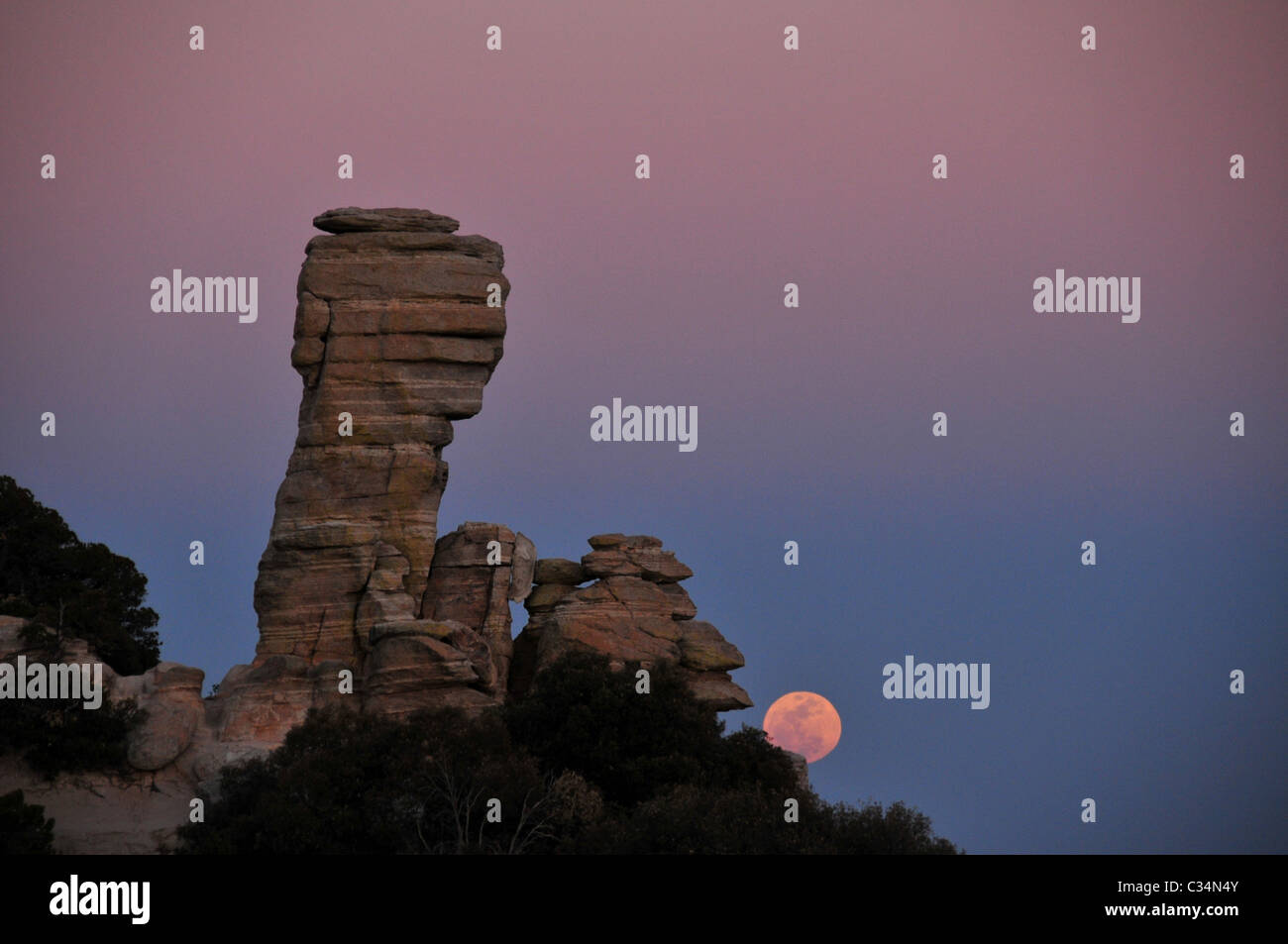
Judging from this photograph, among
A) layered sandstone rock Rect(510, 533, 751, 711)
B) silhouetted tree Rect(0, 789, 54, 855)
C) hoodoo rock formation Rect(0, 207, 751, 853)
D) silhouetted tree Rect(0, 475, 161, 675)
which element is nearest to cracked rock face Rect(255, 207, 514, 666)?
hoodoo rock formation Rect(0, 207, 751, 853)

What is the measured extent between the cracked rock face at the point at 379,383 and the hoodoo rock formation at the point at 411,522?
46mm

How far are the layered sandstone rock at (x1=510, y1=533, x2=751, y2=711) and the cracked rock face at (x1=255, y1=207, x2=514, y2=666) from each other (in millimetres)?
4249

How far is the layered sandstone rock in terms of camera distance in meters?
64.3

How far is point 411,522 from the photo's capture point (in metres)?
65.9

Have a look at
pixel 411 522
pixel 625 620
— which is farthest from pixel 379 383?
pixel 625 620

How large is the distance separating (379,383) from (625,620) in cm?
1118
